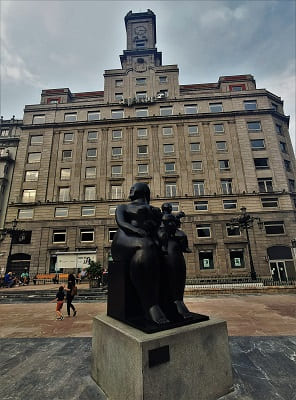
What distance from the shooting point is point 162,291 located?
9.05ft

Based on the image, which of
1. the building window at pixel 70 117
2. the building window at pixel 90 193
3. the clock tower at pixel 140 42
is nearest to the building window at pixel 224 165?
the building window at pixel 90 193

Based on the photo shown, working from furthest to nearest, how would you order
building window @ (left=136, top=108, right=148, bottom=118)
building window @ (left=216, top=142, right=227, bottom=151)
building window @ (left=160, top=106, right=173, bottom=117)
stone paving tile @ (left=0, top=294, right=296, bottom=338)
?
building window @ (left=136, top=108, right=148, bottom=118) → building window @ (left=160, top=106, right=173, bottom=117) → building window @ (left=216, top=142, right=227, bottom=151) → stone paving tile @ (left=0, top=294, right=296, bottom=338)

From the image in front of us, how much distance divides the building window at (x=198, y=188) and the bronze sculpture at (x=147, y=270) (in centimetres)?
2252

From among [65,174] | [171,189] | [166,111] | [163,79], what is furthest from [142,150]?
[163,79]

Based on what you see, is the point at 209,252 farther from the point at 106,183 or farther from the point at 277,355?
the point at 277,355

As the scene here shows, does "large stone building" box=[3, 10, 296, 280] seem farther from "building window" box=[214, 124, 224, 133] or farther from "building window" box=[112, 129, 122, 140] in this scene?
"building window" box=[112, 129, 122, 140]

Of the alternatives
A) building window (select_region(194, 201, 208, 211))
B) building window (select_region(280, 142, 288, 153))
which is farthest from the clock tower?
building window (select_region(194, 201, 208, 211))

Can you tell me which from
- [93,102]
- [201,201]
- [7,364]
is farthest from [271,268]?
[93,102]

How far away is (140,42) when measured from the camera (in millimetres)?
36062

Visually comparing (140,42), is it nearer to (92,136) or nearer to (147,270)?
(92,136)

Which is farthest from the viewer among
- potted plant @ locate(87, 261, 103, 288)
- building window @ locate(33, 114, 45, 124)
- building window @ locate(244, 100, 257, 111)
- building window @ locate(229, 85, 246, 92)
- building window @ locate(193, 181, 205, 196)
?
building window @ locate(229, 85, 246, 92)

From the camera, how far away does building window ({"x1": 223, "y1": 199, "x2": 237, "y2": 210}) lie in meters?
23.8

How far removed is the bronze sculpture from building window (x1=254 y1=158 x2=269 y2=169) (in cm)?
2644

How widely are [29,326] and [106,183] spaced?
2025 cm
